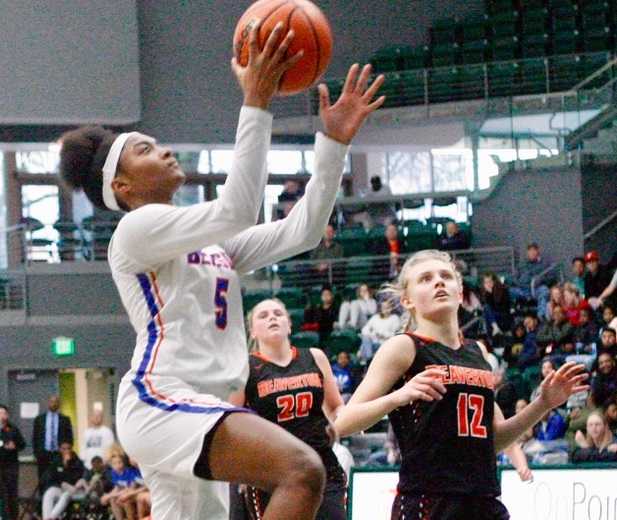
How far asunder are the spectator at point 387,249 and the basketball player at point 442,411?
516 inches

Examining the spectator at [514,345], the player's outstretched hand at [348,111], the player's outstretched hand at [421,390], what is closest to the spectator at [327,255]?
the spectator at [514,345]


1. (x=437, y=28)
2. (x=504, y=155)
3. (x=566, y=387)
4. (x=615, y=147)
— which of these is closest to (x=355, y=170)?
(x=437, y=28)

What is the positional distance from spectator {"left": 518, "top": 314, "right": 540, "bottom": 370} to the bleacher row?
217 inches

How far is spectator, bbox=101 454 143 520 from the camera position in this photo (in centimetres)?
1493

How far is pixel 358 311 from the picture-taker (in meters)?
17.3

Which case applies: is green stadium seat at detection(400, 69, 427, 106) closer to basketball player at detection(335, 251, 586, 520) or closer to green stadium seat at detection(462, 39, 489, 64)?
green stadium seat at detection(462, 39, 489, 64)

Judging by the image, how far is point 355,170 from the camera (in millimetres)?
26875

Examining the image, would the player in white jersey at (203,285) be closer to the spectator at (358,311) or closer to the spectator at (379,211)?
the spectator at (358,311)

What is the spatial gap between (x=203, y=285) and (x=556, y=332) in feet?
34.3

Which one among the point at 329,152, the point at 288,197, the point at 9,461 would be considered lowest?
the point at 9,461

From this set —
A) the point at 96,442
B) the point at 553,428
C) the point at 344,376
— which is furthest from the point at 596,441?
the point at 96,442

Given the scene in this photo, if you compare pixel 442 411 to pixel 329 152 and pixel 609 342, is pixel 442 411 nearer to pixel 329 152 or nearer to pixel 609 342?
pixel 329 152

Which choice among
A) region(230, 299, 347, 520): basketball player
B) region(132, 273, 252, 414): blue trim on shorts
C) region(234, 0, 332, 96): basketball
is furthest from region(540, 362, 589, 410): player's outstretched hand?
region(230, 299, 347, 520): basketball player

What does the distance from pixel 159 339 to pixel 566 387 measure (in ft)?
5.65
